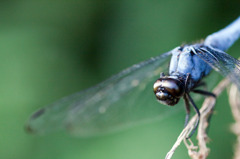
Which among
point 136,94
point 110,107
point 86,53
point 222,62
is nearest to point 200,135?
point 222,62

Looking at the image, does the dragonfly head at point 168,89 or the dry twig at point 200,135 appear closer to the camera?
the dry twig at point 200,135

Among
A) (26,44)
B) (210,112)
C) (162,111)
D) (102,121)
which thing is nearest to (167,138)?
(162,111)

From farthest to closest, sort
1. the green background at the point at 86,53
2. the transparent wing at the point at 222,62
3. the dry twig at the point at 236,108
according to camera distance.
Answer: the green background at the point at 86,53, the dry twig at the point at 236,108, the transparent wing at the point at 222,62

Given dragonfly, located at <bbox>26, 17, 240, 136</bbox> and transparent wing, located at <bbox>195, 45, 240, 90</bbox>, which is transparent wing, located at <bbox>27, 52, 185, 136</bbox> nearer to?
dragonfly, located at <bbox>26, 17, 240, 136</bbox>

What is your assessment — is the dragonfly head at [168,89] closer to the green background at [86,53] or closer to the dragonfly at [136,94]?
the dragonfly at [136,94]

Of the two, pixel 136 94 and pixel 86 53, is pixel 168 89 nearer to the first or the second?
pixel 136 94

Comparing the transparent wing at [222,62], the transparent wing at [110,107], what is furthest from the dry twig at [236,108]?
the transparent wing at [110,107]

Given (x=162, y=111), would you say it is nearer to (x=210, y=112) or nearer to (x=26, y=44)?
(x=210, y=112)
